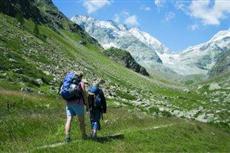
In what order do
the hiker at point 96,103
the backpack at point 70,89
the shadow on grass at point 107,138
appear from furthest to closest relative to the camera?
the hiker at point 96,103, the shadow on grass at point 107,138, the backpack at point 70,89

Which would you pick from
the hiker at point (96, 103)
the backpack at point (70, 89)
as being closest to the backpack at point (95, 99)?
the hiker at point (96, 103)

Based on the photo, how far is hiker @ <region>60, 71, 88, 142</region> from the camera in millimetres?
23609

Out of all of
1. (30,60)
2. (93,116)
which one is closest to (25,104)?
(93,116)

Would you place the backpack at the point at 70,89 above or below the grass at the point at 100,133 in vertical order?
above

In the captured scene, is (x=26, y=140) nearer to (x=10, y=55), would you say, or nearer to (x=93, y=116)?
(x=93, y=116)

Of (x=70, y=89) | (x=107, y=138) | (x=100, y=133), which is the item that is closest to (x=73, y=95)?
(x=70, y=89)

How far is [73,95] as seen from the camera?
2359cm

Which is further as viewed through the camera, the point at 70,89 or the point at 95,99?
the point at 95,99

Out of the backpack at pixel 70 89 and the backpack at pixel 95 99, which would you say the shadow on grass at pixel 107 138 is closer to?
the backpack at pixel 95 99

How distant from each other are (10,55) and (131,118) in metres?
33.2

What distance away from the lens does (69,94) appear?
23578 millimetres

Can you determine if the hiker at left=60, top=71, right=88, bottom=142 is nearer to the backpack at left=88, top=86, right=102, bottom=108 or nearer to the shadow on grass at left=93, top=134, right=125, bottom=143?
the shadow on grass at left=93, top=134, right=125, bottom=143

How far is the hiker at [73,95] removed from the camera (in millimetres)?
23609

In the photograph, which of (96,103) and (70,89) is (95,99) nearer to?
(96,103)
